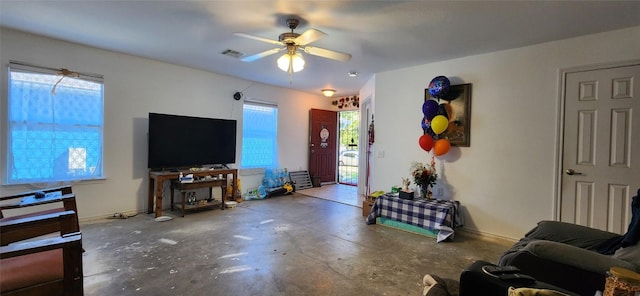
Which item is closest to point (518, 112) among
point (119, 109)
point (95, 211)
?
point (119, 109)

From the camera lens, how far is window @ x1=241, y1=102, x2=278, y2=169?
18.0ft

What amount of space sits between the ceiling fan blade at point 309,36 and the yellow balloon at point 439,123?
201 cm

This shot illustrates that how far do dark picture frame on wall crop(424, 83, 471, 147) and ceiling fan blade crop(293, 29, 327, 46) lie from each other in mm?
2160

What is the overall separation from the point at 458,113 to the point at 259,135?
3662 millimetres

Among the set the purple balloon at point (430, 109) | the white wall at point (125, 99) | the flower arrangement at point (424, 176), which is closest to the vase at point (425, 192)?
the flower arrangement at point (424, 176)

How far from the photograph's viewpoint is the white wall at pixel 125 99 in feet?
10.9

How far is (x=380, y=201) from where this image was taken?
12.8 ft

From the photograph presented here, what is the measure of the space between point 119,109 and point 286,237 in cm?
298

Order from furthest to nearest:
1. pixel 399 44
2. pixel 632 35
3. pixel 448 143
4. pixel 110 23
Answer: pixel 448 143
pixel 399 44
pixel 110 23
pixel 632 35

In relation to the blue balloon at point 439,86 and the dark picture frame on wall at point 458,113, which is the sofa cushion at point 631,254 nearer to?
A: the dark picture frame on wall at point 458,113

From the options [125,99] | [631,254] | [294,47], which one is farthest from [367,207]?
[125,99]

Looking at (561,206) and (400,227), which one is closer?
(561,206)

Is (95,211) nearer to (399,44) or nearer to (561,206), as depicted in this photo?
(399,44)

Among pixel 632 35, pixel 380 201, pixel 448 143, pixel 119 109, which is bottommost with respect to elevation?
pixel 380 201
